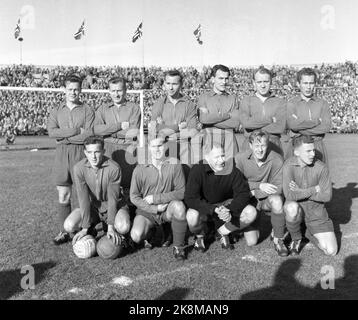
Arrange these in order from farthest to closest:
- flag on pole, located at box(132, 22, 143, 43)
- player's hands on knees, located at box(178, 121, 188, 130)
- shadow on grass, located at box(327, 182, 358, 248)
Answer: flag on pole, located at box(132, 22, 143, 43) < shadow on grass, located at box(327, 182, 358, 248) < player's hands on knees, located at box(178, 121, 188, 130)

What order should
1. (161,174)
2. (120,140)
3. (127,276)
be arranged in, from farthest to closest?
(120,140), (161,174), (127,276)

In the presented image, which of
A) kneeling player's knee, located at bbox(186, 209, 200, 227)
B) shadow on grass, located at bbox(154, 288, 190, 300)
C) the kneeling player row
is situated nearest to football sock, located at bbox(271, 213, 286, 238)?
the kneeling player row

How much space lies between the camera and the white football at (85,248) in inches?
150

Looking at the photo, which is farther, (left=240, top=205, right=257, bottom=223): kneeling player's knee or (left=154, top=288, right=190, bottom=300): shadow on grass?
(left=240, top=205, right=257, bottom=223): kneeling player's knee

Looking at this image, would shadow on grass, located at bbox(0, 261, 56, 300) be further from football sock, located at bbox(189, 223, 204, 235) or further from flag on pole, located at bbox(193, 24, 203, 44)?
flag on pole, located at bbox(193, 24, 203, 44)

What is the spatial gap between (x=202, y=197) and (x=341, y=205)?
9.15ft

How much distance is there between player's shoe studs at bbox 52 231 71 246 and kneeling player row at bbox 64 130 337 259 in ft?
0.58

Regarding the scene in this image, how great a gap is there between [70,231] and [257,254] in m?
1.84

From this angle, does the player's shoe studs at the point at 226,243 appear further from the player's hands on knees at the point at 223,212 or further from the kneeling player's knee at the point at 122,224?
the kneeling player's knee at the point at 122,224

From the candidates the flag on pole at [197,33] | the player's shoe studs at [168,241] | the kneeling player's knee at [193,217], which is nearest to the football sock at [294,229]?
the kneeling player's knee at [193,217]

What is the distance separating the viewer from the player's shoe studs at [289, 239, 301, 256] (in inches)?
156

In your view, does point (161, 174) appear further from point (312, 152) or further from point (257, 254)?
point (312, 152)

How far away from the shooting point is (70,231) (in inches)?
167
